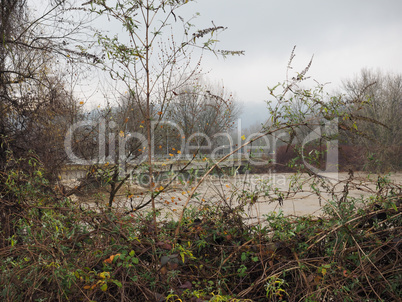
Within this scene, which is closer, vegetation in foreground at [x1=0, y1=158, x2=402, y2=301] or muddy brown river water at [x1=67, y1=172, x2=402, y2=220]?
vegetation in foreground at [x1=0, y1=158, x2=402, y2=301]

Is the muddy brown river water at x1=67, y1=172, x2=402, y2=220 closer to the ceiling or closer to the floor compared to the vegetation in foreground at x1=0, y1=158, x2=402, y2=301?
closer to the ceiling

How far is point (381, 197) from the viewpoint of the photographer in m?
2.32

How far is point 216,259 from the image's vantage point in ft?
7.35

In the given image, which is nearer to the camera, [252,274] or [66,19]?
[252,274]

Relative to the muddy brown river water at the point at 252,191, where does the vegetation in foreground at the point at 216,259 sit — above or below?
below

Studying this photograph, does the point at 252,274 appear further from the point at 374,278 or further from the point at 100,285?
the point at 100,285

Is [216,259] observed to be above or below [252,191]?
below

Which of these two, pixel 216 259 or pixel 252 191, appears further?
pixel 252 191

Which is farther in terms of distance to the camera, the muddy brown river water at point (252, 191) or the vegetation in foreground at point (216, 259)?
the muddy brown river water at point (252, 191)

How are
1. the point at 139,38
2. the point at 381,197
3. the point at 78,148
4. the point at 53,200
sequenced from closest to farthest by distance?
the point at 381,197 → the point at 139,38 → the point at 53,200 → the point at 78,148

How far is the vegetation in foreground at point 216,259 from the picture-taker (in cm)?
184

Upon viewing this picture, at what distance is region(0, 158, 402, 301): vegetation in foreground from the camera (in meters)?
1.84

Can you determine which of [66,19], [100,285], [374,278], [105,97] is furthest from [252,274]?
[105,97]

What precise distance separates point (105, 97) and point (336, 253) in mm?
6130
